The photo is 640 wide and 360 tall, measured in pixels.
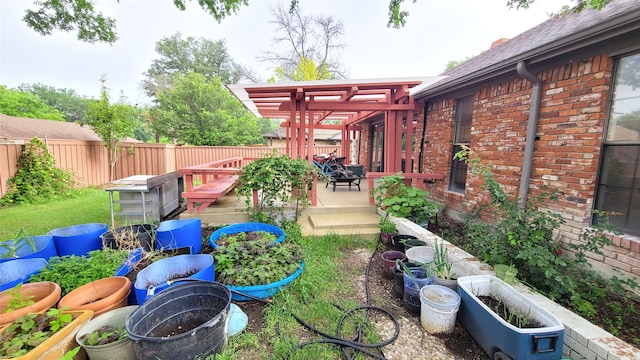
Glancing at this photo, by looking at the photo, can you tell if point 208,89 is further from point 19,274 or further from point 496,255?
point 496,255

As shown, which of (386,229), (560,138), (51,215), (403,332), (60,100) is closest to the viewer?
(403,332)

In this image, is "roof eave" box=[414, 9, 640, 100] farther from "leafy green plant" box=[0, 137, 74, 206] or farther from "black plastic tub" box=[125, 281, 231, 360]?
"leafy green plant" box=[0, 137, 74, 206]

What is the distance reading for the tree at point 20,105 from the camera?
19.2 meters

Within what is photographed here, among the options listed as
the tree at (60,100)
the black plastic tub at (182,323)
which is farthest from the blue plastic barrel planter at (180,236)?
the tree at (60,100)

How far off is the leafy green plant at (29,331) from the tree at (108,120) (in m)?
9.28

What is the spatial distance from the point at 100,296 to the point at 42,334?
0.62m

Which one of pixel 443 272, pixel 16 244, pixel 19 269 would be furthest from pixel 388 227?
pixel 16 244

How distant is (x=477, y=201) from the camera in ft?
13.4

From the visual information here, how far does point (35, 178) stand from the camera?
6949mm

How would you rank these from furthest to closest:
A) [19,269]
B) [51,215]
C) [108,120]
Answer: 1. [108,120]
2. [51,215]
3. [19,269]

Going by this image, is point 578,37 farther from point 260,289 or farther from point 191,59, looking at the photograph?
point 191,59

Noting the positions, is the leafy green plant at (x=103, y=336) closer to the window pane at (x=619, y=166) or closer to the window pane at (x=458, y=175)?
the window pane at (x=619, y=166)

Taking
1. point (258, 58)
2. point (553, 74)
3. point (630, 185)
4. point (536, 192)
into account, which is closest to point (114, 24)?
point (553, 74)

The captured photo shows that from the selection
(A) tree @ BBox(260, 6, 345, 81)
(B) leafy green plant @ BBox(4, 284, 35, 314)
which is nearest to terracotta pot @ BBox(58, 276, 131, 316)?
(B) leafy green plant @ BBox(4, 284, 35, 314)
